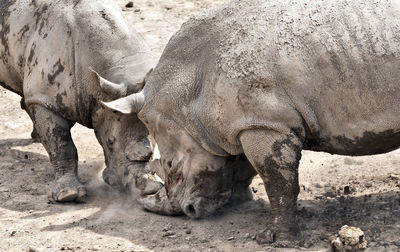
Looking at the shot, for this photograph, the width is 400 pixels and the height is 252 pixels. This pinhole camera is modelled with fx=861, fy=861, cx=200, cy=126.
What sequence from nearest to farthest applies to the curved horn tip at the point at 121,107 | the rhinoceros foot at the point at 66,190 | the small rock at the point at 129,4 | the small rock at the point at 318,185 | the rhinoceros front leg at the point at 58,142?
the curved horn tip at the point at 121,107
the small rock at the point at 318,185
the rhinoceros foot at the point at 66,190
the rhinoceros front leg at the point at 58,142
the small rock at the point at 129,4

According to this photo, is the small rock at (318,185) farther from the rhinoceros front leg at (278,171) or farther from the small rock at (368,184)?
the rhinoceros front leg at (278,171)

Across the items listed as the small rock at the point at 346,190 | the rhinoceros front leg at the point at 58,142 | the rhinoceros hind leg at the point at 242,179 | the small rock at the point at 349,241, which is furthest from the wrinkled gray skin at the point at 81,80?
the small rock at the point at 349,241

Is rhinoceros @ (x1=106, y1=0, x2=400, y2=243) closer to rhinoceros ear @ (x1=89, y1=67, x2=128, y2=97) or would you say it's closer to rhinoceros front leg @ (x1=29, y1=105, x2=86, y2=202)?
rhinoceros ear @ (x1=89, y1=67, x2=128, y2=97)

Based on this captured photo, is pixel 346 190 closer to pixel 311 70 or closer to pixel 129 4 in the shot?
pixel 311 70

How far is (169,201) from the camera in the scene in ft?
23.2

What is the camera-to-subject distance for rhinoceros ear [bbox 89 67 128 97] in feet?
24.0

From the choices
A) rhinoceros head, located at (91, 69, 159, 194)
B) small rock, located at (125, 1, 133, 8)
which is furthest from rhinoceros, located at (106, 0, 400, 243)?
small rock, located at (125, 1, 133, 8)

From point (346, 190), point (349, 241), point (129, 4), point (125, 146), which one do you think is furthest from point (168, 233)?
point (129, 4)

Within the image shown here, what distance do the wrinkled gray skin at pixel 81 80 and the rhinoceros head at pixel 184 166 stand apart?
0.63 metres

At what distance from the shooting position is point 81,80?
25.7ft

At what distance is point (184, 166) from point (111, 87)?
3.45 feet

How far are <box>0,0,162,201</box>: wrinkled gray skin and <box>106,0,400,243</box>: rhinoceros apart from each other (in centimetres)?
97

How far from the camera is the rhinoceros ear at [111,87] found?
7305mm

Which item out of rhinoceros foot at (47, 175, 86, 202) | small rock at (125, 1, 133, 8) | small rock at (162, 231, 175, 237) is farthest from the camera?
small rock at (125, 1, 133, 8)
